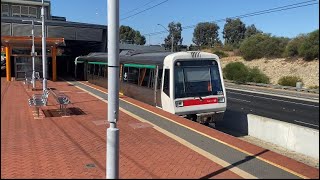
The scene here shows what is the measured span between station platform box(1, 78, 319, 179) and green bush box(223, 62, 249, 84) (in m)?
32.3

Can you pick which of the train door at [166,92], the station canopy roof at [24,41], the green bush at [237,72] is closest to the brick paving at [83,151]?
the train door at [166,92]

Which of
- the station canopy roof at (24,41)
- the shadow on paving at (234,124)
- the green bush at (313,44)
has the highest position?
the station canopy roof at (24,41)

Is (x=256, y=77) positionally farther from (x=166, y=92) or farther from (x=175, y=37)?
(x=175, y=37)

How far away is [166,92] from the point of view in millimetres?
14422

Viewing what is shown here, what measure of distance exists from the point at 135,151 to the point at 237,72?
3812cm

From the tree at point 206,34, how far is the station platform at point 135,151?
10849cm

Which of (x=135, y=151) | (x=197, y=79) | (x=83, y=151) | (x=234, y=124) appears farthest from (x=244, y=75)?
(x=83, y=151)

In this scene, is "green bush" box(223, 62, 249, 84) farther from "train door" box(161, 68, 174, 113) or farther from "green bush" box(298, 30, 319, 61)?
"green bush" box(298, 30, 319, 61)

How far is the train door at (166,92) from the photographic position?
1412cm

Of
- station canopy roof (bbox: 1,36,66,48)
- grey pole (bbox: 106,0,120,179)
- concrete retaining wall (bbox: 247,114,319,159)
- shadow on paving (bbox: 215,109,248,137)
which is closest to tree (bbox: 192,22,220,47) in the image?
station canopy roof (bbox: 1,36,66,48)

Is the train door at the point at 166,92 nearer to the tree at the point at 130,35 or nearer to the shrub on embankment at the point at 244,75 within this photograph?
the shrub on embankment at the point at 244,75

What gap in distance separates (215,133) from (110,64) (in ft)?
18.7

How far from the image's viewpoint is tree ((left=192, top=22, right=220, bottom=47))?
394 feet

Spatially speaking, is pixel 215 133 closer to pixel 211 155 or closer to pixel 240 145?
pixel 240 145
